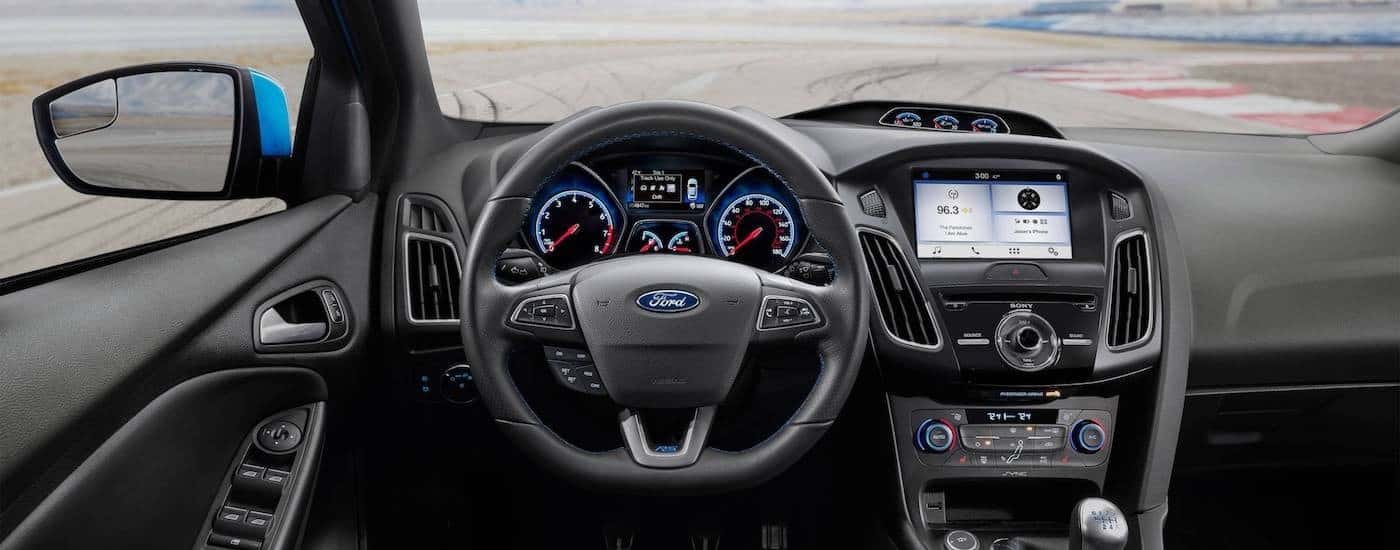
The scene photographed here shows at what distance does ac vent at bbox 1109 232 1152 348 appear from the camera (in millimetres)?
2396

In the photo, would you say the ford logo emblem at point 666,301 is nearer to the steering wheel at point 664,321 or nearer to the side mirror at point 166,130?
the steering wheel at point 664,321

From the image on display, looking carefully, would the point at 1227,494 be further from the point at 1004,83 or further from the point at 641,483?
the point at 641,483

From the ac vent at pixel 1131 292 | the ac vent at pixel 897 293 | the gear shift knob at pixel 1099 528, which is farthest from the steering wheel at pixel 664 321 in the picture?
the ac vent at pixel 1131 292

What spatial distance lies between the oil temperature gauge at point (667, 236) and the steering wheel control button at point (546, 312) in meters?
0.37

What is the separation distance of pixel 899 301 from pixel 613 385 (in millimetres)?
803

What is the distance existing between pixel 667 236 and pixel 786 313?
43 centimetres

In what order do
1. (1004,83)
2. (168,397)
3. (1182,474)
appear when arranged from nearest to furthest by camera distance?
(168,397) < (1182,474) < (1004,83)

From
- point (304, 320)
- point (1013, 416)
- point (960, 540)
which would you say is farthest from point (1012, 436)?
point (304, 320)

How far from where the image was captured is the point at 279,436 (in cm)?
214

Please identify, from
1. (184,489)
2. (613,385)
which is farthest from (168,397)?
(613,385)

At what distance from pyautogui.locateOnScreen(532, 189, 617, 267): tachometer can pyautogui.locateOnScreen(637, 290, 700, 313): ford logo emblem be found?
343 millimetres

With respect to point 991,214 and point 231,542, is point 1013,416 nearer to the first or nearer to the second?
point 991,214

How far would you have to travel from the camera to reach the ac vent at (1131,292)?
240cm

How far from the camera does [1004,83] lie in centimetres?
387
